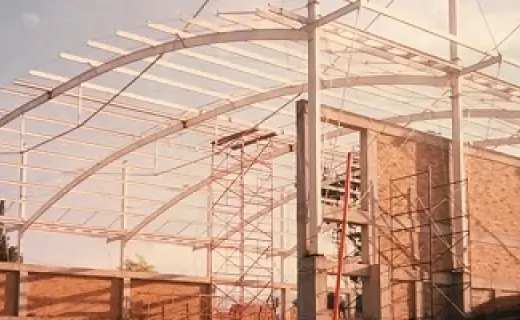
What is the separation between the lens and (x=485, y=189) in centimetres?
2798

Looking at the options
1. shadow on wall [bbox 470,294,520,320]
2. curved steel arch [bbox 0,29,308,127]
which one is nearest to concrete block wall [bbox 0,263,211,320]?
curved steel arch [bbox 0,29,308,127]

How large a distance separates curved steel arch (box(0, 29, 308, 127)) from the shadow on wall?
29.7 feet

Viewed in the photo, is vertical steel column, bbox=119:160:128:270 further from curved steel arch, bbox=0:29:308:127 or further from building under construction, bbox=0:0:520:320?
curved steel arch, bbox=0:29:308:127

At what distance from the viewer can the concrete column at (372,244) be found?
24.0 metres

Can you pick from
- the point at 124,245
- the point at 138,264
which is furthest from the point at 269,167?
the point at 138,264

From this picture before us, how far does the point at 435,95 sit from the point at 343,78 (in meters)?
5.06

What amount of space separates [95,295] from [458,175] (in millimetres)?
15414

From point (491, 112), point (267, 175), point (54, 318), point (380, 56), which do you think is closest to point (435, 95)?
point (491, 112)

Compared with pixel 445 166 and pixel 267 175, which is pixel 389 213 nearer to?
pixel 445 166

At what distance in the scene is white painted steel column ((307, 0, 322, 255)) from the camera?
22.1 m

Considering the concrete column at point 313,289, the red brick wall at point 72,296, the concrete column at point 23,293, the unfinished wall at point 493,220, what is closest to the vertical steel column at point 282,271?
the red brick wall at point 72,296

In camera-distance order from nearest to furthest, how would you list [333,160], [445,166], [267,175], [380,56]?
[380,56] → [445,166] → [333,160] → [267,175]

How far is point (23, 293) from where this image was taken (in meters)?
33.4

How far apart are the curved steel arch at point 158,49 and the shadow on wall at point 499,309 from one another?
9.05 m
